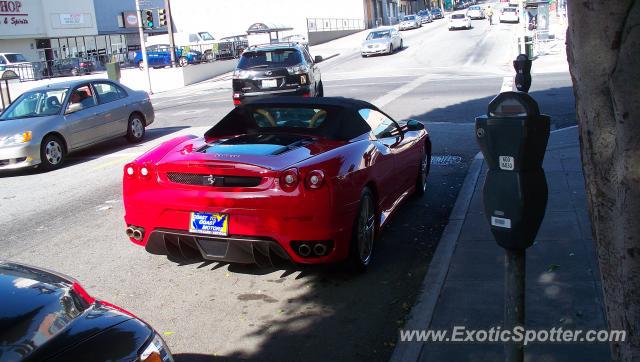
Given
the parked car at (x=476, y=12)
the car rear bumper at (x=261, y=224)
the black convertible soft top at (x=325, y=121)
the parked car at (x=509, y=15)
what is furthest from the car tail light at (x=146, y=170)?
the parked car at (x=476, y=12)

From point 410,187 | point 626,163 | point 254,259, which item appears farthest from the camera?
point 410,187

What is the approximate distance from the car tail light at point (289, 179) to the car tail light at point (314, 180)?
0.29 ft

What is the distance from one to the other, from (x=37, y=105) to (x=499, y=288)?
1048cm

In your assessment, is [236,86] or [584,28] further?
[236,86]

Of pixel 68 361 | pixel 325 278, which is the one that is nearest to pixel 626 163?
pixel 68 361

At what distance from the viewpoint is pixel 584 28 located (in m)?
2.61

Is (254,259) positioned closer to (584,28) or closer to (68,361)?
(68,361)

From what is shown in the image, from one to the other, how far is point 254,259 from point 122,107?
9709 millimetres

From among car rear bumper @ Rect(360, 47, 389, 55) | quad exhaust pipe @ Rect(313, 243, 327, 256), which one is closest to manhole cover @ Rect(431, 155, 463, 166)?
quad exhaust pipe @ Rect(313, 243, 327, 256)

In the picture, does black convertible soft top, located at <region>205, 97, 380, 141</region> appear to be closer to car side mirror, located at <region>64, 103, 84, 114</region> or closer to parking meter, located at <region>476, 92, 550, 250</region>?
parking meter, located at <region>476, 92, 550, 250</region>

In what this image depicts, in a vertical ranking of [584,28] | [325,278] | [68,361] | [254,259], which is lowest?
[325,278]

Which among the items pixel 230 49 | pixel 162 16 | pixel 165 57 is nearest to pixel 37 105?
pixel 162 16

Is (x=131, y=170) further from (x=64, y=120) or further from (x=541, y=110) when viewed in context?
(x=541, y=110)

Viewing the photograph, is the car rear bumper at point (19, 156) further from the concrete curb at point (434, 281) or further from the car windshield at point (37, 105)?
the concrete curb at point (434, 281)
